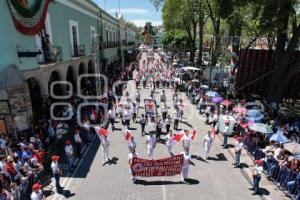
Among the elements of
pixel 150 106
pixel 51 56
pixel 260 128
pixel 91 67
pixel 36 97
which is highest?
pixel 51 56

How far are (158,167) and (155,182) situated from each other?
60cm

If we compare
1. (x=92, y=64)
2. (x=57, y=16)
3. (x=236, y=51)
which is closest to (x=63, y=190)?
(x=57, y=16)

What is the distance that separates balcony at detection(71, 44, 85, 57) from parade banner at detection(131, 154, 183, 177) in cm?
1421

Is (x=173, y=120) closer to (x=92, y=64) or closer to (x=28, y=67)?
(x=28, y=67)

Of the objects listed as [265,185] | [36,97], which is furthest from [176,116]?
[36,97]

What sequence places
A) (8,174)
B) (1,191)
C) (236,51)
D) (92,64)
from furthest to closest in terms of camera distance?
(92,64)
(236,51)
(8,174)
(1,191)

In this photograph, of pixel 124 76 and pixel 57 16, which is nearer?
pixel 57 16

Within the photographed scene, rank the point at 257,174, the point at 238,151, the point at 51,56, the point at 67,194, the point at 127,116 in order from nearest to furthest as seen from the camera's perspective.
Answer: the point at 257,174 → the point at 67,194 → the point at 238,151 → the point at 127,116 → the point at 51,56

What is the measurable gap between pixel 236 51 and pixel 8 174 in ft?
71.2

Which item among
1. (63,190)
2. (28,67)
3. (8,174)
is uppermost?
(28,67)

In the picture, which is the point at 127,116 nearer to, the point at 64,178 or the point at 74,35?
the point at 64,178

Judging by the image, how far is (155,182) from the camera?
11461 mm

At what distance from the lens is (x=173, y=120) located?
1795cm

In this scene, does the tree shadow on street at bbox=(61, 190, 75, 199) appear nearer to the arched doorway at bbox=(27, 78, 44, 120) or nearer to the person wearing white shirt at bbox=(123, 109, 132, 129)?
the person wearing white shirt at bbox=(123, 109, 132, 129)
